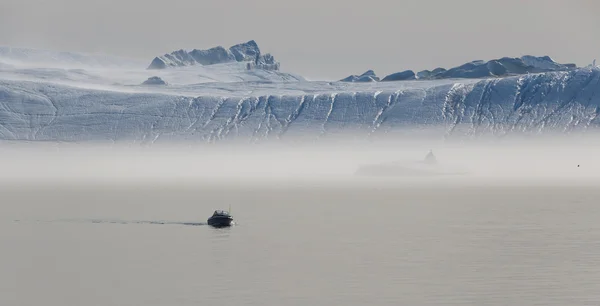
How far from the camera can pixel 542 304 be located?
6969 cm

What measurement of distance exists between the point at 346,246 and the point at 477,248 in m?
9.72

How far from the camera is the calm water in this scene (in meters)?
73.1

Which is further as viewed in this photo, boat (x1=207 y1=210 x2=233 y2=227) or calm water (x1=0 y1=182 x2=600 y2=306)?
boat (x1=207 y1=210 x2=233 y2=227)

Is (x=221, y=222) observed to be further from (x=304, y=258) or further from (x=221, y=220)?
(x=304, y=258)

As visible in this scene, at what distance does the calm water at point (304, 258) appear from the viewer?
240ft

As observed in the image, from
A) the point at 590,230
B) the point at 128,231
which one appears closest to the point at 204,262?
the point at 128,231

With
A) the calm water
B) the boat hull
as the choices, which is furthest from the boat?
the calm water

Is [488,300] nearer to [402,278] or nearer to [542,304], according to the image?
[542,304]

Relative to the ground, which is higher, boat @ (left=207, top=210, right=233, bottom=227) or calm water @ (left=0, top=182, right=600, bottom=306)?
boat @ (left=207, top=210, right=233, bottom=227)

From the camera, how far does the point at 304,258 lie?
90750 mm

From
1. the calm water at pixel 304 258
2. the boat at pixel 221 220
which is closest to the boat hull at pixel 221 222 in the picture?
the boat at pixel 221 220

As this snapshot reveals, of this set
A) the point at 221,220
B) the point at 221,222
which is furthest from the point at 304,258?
the point at 221,220

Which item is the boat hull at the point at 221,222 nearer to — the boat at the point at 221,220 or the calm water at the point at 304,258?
the boat at the point at 221,220

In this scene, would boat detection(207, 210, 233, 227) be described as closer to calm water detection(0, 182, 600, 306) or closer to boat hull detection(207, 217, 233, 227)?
boat hull detection(207, 217, 233, 227)
